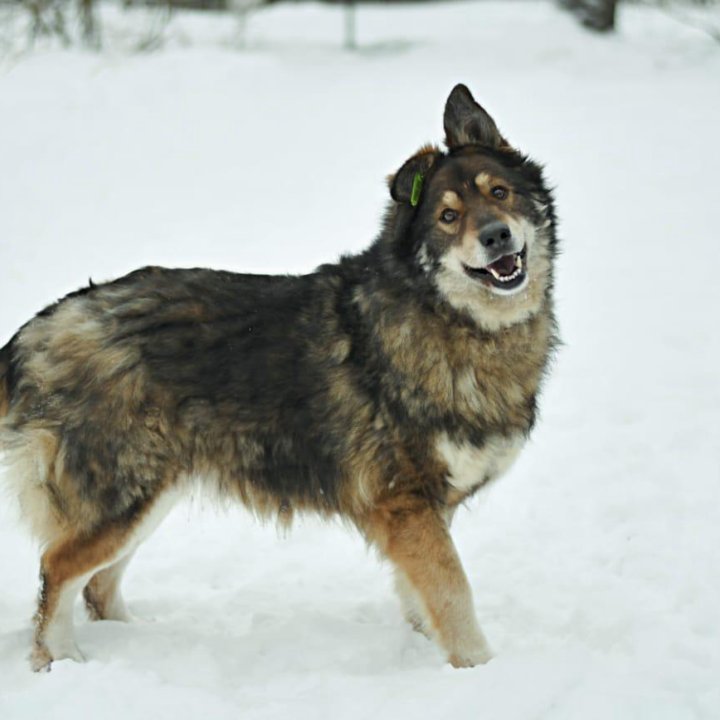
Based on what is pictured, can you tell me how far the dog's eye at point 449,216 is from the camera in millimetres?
4020

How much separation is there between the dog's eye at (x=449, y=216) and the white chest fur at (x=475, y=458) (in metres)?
0.86

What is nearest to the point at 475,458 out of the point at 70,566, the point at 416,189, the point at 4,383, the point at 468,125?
the point at 416,189

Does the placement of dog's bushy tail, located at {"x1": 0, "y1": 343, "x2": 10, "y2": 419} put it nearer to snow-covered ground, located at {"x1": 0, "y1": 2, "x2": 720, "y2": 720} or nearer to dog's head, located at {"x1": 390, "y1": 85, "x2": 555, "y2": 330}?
snow-covered ground, located at {"x1": 0, "y1": 2, "x2": 720, "y2": 720}

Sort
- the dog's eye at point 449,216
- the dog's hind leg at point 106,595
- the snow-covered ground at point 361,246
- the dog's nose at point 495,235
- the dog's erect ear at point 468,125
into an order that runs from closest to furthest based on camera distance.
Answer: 1. the snow-covered ground at point 361,246
2. the dog's nose at point 495,235
3. the dog's eye at point 449,216
4. the dog's erect ear at point 468,125
5. the dog's hind leg at point 106,595

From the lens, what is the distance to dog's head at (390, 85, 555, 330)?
13.0 feet

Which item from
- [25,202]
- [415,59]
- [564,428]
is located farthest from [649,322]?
[415,59]

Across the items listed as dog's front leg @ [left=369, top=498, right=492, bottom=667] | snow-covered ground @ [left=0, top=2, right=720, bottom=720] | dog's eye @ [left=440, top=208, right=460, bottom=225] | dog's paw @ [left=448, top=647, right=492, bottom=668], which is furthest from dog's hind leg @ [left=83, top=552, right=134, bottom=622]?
dog's eye @ [left=440, top=208, right=460, bottom=225]

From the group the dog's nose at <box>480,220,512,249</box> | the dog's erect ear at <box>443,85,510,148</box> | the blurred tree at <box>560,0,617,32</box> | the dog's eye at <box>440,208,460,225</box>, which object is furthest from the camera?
the blurred tree at <box>560,0,617,32</box>

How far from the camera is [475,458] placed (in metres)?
4.07

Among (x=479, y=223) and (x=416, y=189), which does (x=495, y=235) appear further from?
(x=416, y=189)

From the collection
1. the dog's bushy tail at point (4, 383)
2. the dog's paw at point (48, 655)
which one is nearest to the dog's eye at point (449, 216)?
the dog's bushy tail at point (4, 383)

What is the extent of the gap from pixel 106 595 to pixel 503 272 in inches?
90.8

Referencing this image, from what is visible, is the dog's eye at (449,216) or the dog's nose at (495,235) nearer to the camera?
the dog's nose at (495,235)

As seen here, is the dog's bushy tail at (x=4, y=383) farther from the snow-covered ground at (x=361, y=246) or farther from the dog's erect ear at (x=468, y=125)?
the dog's erect ear at (x=468, y=125)
